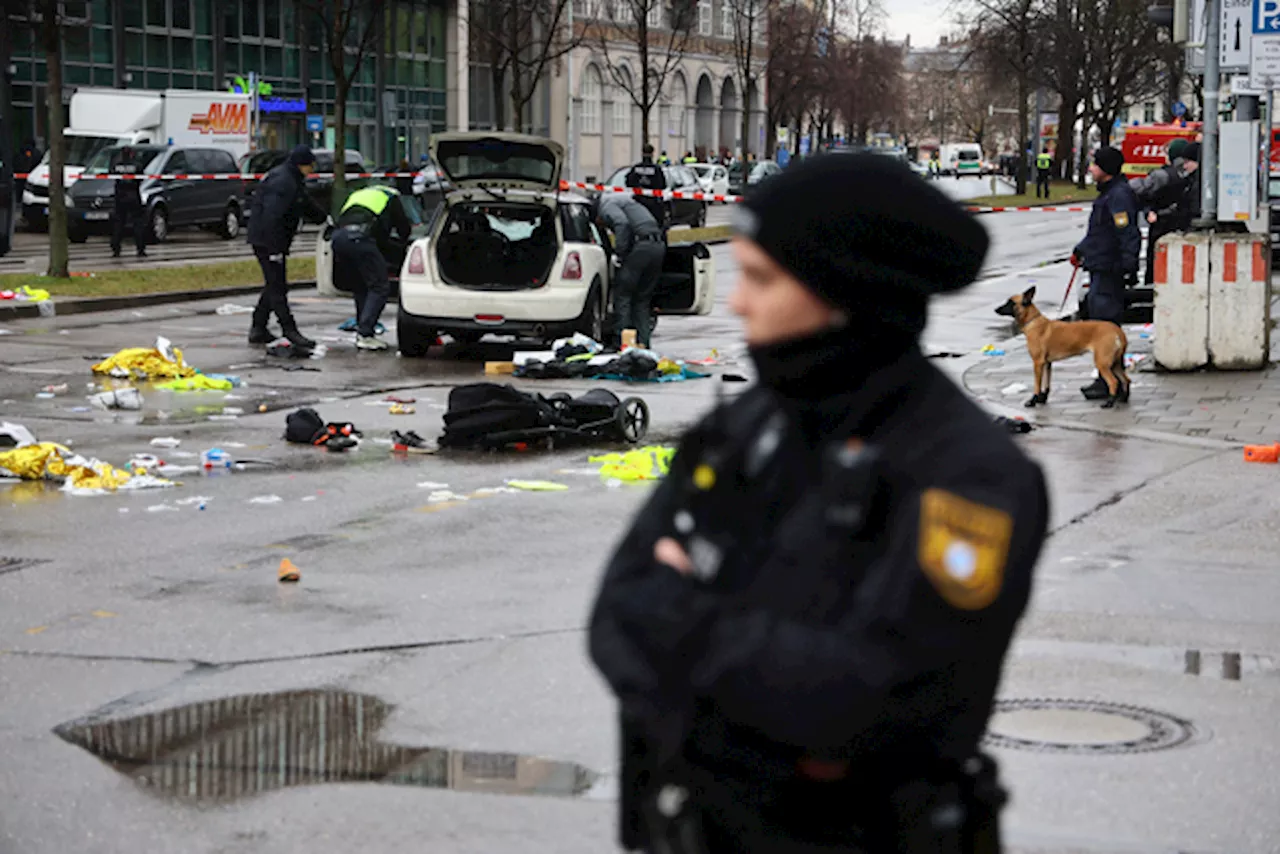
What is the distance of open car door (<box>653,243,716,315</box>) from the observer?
18234 mm

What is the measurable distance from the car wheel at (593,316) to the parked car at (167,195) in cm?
1820

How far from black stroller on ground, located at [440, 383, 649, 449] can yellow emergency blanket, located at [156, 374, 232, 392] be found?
3.47m

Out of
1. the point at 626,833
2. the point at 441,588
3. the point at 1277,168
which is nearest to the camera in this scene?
the point at 626,833

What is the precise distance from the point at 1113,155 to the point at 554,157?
4970 mm

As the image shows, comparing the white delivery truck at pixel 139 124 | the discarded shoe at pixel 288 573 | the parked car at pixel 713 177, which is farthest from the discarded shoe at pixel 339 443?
the parked car at pixel 713 177

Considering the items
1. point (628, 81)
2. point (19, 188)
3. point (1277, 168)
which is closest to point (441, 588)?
point (1277, 168)

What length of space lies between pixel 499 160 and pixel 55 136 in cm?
928

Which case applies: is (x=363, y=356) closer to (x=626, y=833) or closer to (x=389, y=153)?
(x=626, y=833)

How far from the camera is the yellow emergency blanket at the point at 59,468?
1056cm

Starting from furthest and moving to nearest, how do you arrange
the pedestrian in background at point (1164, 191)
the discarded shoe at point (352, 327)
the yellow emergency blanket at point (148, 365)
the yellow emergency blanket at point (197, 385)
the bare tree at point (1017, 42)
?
the bare tree at point (1017, 42) → the pedestrian in background at point (1164, 191) → the discarded shoe at point (352, 327) → the yellow emergency blanket at point (148, 365) → the yellow emergency blanket at point (197, 385)

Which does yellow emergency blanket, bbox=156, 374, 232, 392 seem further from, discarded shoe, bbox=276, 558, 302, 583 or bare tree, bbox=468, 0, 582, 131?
bare tree, bbox=468, 0, 582, 131

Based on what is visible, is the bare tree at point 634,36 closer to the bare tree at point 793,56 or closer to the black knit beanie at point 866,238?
the bare tree at point 793,56

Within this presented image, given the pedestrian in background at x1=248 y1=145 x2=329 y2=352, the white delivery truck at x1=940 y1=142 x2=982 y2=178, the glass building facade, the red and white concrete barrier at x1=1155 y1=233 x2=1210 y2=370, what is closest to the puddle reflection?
the red and white concrete barrier at x1=1155 y1=233 x2=1210 y2=370

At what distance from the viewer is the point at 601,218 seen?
17.6 m
